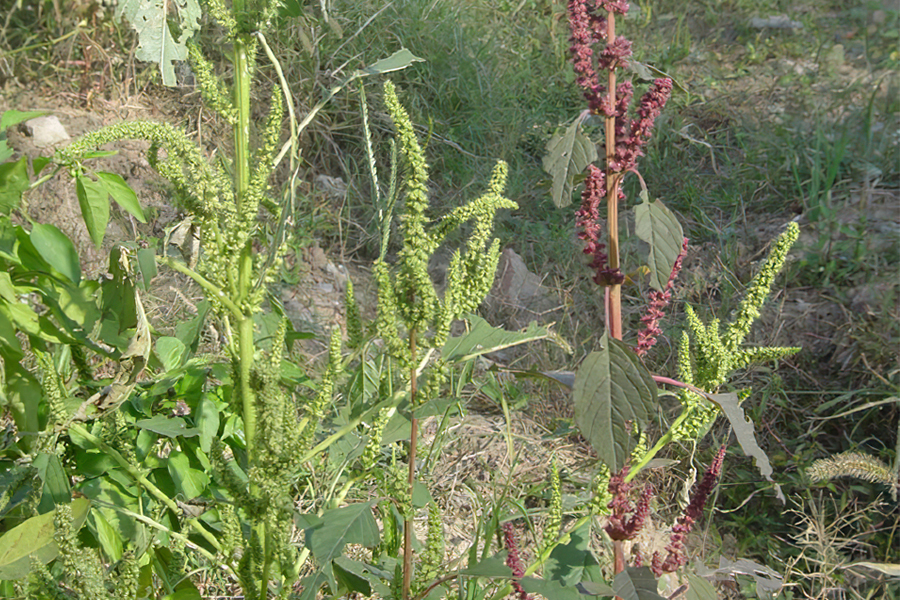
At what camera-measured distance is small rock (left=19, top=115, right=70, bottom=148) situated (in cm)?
289

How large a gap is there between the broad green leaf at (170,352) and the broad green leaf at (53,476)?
0.86 ft

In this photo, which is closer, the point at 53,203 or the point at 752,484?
the point at 752,484

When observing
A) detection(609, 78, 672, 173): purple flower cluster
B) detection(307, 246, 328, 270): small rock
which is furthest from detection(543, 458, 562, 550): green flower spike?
detection(307, 246, 328, 270): small rock

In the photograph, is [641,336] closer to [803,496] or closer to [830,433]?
[803,496]

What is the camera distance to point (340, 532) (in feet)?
2.60

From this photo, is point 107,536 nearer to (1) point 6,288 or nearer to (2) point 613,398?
(1) point 6,288

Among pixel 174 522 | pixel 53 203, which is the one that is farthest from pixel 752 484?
pixel 53 203

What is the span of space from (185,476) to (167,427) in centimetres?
14

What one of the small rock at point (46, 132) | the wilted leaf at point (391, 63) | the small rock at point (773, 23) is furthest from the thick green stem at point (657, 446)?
the small rock at point (773, 23)

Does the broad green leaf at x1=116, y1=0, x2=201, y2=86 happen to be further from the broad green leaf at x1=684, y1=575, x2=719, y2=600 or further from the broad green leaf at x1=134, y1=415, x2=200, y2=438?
the broad green leaf at x1=684, y1=575, x2=719, y2=600

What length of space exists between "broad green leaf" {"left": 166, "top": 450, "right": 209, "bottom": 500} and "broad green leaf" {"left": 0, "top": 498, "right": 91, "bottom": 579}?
23 centimetres

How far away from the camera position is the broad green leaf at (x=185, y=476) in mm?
1175

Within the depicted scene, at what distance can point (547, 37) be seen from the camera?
3.89m

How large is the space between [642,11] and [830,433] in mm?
2749
